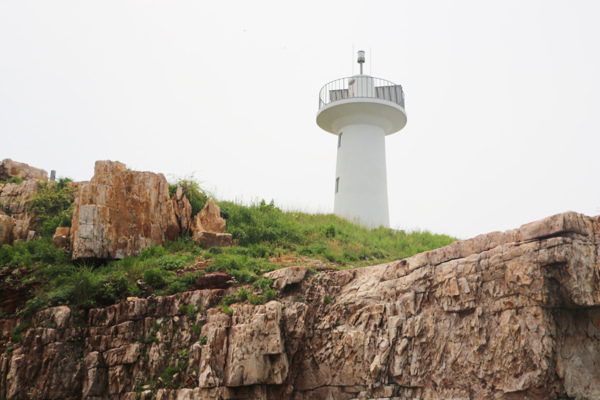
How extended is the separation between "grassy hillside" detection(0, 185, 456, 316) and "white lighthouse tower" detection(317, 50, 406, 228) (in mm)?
4389

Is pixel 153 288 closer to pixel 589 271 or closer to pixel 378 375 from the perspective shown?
pixel 378 375

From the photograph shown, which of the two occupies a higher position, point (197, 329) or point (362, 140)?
point (362, 140)

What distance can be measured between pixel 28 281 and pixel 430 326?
9232 mm

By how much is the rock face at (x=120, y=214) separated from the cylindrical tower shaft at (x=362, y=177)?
934 cm

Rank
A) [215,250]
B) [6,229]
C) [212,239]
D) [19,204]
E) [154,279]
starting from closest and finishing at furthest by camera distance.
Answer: [154,279] → [215,250] → [6,229] → [212,239] → [19,204]

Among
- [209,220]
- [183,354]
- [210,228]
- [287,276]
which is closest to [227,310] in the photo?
[183,354]

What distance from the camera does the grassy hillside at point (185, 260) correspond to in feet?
41.1

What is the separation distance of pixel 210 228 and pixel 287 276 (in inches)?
180

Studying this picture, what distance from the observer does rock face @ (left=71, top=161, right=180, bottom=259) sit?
1412 cm

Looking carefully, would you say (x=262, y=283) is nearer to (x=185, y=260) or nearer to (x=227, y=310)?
(x=227, y=310)

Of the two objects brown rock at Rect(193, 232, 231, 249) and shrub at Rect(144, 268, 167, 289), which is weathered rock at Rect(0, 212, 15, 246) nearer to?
shrub at Rect(144, 268, 167, 289)

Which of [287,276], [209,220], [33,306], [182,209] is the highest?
[182,209]

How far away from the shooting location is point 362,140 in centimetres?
2366

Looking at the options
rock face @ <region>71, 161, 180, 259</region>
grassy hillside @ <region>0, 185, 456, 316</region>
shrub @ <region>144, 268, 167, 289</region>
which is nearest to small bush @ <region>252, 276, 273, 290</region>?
grassy hillside @ <region>0, 185, 456, 316</region>
